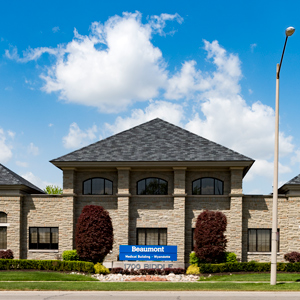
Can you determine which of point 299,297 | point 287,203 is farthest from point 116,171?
point 299,297

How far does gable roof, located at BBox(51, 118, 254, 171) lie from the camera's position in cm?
3441

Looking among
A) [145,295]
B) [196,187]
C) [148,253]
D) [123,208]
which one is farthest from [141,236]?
[145,295]

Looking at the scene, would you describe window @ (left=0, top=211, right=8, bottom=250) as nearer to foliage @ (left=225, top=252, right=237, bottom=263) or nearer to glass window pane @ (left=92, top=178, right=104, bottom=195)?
glass window pane @ (left=92, top=178, right=104, bottom=195)

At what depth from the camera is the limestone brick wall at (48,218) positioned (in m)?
34.8

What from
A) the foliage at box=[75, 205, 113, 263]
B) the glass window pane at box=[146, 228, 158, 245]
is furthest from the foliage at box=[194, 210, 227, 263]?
the foliage at box=[75, 205, 113, 263]

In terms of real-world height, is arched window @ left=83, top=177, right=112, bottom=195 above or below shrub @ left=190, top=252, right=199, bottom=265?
above

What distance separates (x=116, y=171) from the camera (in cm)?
3534

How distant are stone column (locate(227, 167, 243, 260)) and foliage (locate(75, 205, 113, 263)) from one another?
9.10 m

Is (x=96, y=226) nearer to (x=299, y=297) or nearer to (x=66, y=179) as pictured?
(x=66, y=179)

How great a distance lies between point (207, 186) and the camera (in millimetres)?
35031

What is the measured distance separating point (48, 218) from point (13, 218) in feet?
8.60

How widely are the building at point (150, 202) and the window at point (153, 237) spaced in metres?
0.08

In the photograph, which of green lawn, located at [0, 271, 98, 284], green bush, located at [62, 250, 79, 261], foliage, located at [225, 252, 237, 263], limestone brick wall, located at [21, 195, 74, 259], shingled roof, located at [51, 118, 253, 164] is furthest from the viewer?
limestone brick wall, located at [21, 195, 74, 259]

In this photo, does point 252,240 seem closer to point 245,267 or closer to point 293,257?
point 293,257
